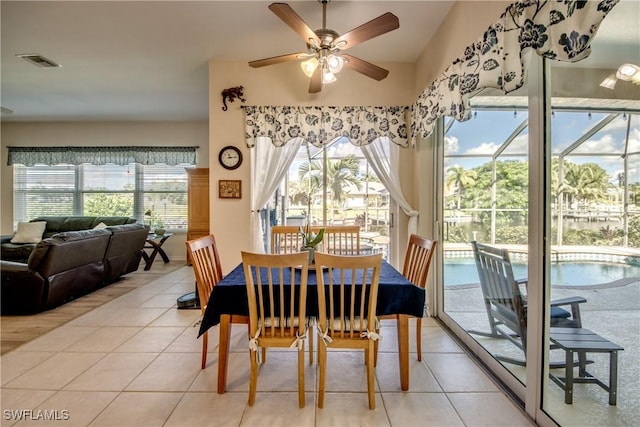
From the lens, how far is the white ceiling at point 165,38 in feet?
8.62

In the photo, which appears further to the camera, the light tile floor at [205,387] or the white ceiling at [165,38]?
the white ceiling at [165,38]

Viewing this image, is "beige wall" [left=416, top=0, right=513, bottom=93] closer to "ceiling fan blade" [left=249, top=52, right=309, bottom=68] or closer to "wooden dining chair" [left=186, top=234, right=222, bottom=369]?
"ceiling fan blade" [left=249, top=52, right=309, bottom=68]

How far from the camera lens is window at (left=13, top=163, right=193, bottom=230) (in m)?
6.44

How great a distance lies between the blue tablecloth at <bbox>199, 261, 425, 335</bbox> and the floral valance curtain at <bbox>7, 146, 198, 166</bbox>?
17.2 ft

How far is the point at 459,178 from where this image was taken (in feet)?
9.53

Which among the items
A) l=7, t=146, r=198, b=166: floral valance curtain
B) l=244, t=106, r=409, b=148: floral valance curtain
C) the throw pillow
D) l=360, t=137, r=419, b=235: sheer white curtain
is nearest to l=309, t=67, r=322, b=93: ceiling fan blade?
l=244, t=106, r=409, b=148: floral valance curtain

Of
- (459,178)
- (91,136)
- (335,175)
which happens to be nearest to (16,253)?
(91,136)

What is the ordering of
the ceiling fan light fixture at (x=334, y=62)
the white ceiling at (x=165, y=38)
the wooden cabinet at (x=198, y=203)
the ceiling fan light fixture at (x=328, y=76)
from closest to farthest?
Result: the ceiling fan light fixture at (x=334, y=62), the ceiling fan light fixture at (x=328, y=76), the white ceiling at (x=165, y=38), the wooden cabinet at (x=198, y=203)

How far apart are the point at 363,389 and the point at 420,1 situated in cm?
299

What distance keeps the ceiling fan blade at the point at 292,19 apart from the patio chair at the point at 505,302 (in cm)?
199

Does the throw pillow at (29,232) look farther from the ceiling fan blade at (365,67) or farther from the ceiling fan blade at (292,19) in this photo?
the ceiling fan blade at (365,67)

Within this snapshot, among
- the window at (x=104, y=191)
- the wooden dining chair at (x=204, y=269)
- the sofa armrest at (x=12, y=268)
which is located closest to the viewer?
the wooden dining chair at (x=204, y=269)

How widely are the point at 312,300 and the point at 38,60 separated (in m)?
4.25

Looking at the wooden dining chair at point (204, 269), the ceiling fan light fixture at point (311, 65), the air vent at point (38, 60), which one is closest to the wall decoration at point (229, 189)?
the wooden dining chair at point (204, 269)
